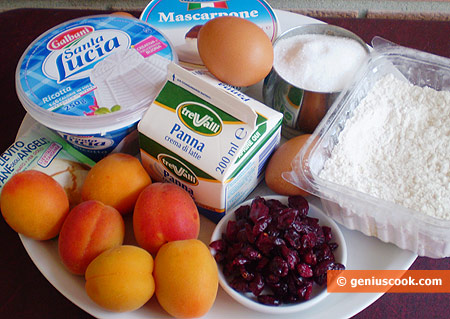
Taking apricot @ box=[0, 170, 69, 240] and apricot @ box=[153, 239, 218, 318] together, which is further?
apricot @ box=[0, 170, 69, 240]

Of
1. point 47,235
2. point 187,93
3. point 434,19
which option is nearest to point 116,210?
point 47,235

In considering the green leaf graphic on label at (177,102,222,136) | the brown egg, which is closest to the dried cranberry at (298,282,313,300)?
→ the brown egg

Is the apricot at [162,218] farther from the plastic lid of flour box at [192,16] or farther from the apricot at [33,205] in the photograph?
the plastic lid of flour box at [192,16]

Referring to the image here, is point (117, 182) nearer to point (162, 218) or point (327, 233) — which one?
point (162, 218)

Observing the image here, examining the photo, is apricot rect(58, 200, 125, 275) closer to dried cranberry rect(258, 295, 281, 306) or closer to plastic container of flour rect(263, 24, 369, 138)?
dried cranberry rect(258, 295, 281, 306)

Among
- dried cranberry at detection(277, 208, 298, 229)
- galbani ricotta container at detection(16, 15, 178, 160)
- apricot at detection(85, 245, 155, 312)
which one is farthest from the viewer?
galbani ricotta container at detection(16, 15, 178, 160)

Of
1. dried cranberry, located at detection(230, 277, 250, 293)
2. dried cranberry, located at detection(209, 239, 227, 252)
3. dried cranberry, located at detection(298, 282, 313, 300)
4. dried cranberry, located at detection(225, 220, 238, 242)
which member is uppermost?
dried cranberry, located at detection(225, 220, 238, 242)

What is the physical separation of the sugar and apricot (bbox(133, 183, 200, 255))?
1.22 ft

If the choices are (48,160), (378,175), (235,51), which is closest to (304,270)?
(378,175)

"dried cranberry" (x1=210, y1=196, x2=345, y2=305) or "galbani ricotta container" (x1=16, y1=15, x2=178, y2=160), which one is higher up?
"galbani ricotta container" (x1=16, y1=15, x2=178, y2=160)

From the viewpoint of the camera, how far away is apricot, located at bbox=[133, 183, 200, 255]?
2.74 ft

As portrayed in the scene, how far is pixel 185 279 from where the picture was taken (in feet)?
2.45

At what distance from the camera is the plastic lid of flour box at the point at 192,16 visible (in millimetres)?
1169

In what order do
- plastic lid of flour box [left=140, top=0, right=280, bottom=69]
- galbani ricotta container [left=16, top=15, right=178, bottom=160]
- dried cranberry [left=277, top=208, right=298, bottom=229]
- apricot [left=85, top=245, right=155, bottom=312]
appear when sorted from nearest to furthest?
apricot [left=85, top=245, right=155, bottom=312] → dried cranberry [left=277, top=208, right=298, bottom=229] → galbani ricotta container [left=16, top=15, right=178, bottom=160] → plastic lid of flour box [left=140, top=0, right=280, bottom=69]
